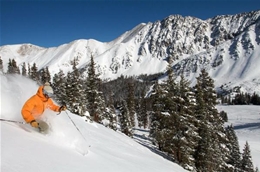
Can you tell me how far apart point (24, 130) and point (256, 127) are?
10065 cm

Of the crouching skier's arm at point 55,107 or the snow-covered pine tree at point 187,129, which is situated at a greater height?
the crouching skier's arm at point 55,107

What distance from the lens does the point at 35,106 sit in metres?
7.91

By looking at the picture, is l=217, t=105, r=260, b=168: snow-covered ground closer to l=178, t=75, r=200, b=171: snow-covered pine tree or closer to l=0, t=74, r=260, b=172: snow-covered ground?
l=178, t=75, r=200, b=171: snow-covered pine tree

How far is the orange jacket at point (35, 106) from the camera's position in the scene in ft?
25.6

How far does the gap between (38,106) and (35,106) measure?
0.09 m

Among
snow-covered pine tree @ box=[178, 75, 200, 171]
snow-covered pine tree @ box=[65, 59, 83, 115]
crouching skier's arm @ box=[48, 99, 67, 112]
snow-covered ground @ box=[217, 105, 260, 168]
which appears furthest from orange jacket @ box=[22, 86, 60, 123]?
snow-covered ground @ box=[217, 105, 260, 168]

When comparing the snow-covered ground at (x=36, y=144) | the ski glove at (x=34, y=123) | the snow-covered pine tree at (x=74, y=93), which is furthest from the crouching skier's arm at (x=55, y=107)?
the snow-covered pine tree at (x=74, y=93)

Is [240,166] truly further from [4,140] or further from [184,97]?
[4,140]

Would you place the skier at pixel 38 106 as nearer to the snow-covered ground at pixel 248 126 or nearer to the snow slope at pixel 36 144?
the snow slope at pixel 36 144

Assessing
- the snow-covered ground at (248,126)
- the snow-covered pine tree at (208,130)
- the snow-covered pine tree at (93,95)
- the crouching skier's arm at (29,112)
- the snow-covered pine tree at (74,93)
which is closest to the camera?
the crouching skier's arm at (29,112)

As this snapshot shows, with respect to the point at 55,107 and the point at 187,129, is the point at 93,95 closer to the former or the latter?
the point at 187,129

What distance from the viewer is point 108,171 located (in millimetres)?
8047

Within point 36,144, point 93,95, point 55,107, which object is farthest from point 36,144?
point 93,95

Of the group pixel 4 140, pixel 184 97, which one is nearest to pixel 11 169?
pixel 4 140
